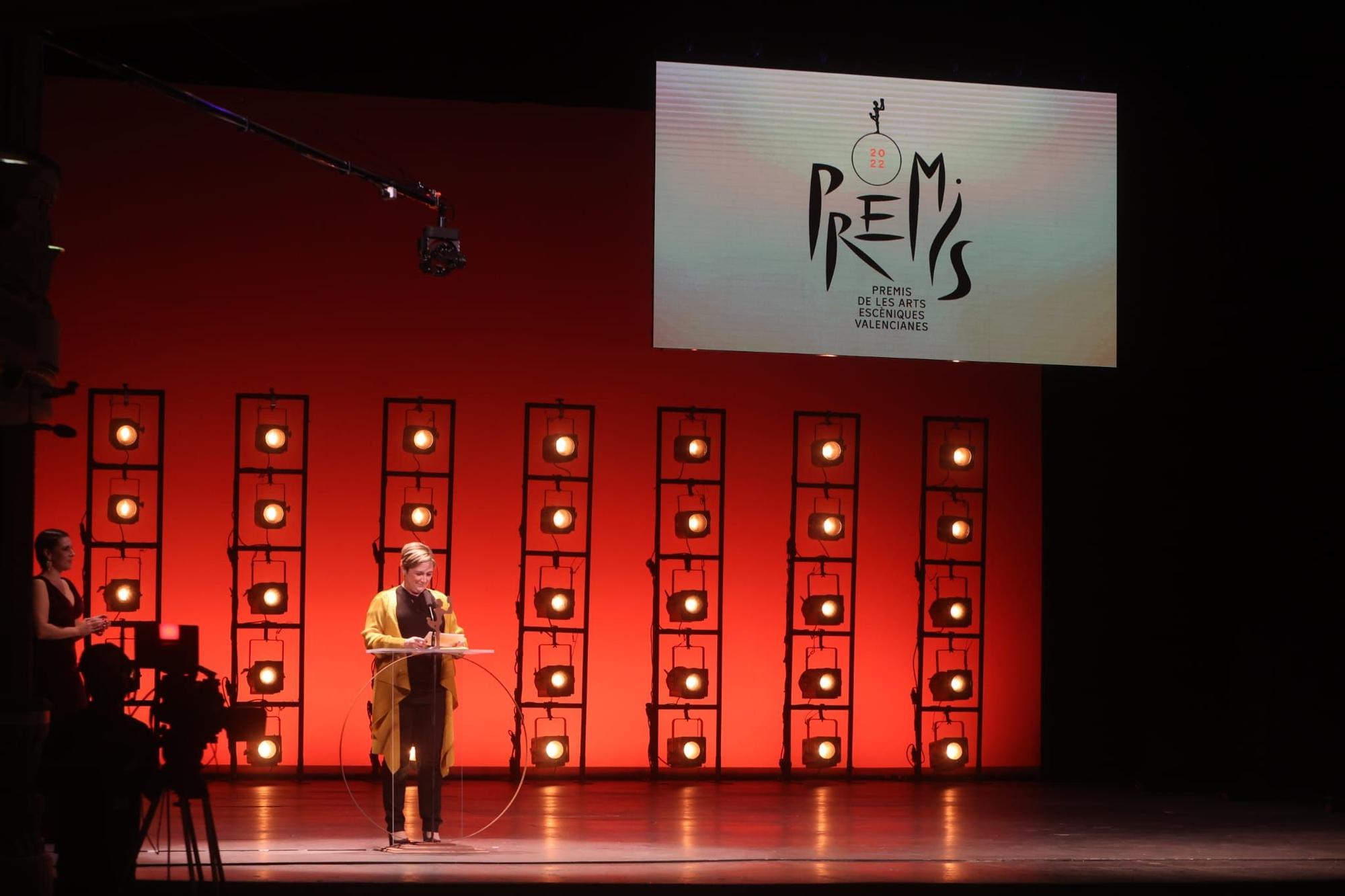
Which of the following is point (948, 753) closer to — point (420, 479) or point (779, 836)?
point (779, 836)

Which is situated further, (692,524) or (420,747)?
(692,524)

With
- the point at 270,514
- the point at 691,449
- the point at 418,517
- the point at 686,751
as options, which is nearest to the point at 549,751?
the point at 686,751

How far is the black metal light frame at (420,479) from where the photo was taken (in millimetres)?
8297

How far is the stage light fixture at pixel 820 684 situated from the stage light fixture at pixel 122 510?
3.86 meters

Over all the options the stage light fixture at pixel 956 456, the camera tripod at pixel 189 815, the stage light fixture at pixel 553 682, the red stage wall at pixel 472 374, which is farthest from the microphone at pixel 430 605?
the stage light fixture at pixel 956 456

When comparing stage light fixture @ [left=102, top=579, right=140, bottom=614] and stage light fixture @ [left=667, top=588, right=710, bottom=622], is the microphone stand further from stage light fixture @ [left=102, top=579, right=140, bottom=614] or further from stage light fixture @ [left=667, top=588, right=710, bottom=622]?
stage light fixture @ [left=102, top=579, right=140, bottom=614]

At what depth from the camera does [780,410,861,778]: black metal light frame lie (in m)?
8.54

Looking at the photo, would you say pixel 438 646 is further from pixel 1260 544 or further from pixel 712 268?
pixel 1260 544

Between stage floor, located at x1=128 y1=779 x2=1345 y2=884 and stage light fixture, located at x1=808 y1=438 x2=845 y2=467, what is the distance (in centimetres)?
187

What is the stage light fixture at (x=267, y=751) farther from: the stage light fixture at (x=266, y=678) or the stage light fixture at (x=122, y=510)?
the stage light fixture at (x=122, y=510)

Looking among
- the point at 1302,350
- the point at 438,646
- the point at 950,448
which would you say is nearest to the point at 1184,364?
the point at 1302,350

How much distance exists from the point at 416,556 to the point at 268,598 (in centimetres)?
239

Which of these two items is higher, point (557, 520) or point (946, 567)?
Answer: point (557, 520)

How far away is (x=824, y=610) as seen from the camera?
831 cm
